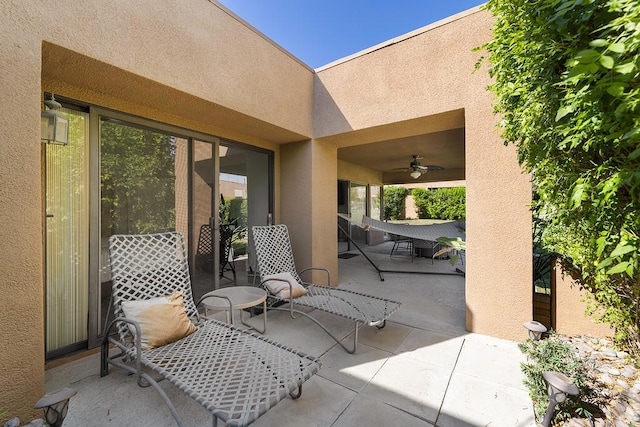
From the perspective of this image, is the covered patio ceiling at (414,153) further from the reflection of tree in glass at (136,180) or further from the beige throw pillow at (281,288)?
the reflection of tree in glass at (136,180)

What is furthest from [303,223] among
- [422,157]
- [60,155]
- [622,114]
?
[422,157]

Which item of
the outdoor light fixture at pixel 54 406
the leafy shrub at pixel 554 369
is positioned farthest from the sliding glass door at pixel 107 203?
the leafy shrub at pixel 554 369

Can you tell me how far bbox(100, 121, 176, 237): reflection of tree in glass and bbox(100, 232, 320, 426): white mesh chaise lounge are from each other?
1.28 ft

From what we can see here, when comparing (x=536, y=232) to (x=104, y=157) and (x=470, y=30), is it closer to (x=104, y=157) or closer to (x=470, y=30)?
(x=470, y=30)

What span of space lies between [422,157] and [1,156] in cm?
793

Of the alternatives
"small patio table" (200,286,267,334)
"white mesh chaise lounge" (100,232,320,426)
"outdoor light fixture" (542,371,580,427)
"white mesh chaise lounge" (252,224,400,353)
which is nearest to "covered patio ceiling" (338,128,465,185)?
"white mesh chaise lounge" (252,224,400,353)

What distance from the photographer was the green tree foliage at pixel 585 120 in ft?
3.46

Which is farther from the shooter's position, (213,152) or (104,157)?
(213,152)

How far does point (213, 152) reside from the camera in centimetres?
392

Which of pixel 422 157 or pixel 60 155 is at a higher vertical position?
pixel 422 157

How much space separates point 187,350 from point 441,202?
12929mm

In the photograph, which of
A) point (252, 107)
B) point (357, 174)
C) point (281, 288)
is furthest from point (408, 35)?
point (357, 174)

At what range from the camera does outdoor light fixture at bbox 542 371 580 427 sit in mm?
1495

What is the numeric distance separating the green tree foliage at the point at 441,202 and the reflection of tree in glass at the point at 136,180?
39.0 feet
